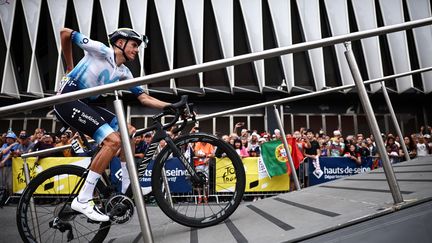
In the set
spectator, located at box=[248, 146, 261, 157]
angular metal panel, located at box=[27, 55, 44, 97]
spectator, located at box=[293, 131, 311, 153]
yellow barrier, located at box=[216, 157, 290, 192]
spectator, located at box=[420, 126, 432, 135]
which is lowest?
yellow barrier, located at box=[216, 157, 290, 192]

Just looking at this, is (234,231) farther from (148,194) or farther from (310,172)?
(310,172)

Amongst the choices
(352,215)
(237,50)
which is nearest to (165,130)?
(352,215)

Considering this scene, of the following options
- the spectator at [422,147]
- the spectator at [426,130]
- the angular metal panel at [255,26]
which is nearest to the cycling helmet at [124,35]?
the spectator at [422,147]

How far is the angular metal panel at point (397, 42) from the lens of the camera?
62.9ft

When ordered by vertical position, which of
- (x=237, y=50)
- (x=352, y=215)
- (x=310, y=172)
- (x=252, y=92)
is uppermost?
(x=237, y=50)

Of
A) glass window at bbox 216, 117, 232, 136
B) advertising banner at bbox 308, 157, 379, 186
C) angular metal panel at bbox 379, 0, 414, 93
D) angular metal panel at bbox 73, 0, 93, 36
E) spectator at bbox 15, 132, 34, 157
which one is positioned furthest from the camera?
glass window at bbox 216, 117, 232, 136

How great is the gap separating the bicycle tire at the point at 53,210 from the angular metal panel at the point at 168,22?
16.3m

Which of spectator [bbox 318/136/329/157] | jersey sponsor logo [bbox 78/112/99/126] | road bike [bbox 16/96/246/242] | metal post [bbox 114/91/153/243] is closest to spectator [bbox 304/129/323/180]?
spectator [bbox 318/136/329/157]

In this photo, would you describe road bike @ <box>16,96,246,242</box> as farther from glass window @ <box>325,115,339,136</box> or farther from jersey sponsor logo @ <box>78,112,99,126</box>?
glass window @ <box>325,115,339,136</box>

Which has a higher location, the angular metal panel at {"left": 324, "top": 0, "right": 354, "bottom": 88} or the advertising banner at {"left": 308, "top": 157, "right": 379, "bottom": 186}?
the angular metal panel at {"left": 324, "top": 0, "right": 354, "bottom": 88}

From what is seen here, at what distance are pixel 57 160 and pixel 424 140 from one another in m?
10.3

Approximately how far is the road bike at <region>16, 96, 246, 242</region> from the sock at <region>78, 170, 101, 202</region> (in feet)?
0.35

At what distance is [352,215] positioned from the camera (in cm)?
196

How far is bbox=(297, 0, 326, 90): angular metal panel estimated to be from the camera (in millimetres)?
18969
